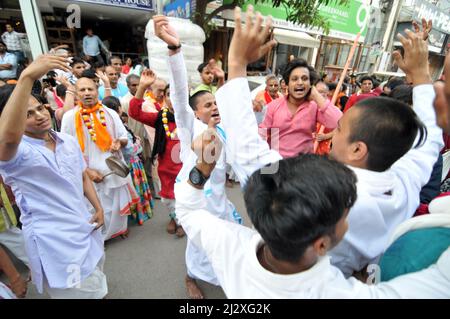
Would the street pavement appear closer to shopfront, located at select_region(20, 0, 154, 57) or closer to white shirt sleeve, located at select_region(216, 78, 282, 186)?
white shirt sleeve, located at select_region(216, 78, 282, 186)

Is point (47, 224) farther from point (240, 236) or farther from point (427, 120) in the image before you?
point (427, 120)

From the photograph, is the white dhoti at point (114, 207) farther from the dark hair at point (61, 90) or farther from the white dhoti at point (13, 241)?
the dark hair at point (61, 90)

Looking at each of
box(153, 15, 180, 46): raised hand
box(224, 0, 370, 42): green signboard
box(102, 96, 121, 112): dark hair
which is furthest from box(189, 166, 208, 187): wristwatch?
box(224, 0, 370, 42): green signboard

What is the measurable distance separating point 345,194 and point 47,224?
5.42 feet

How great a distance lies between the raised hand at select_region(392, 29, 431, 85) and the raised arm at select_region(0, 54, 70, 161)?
1.70 metres

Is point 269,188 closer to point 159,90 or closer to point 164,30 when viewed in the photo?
point 164,30

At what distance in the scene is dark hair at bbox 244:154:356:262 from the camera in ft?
2.04

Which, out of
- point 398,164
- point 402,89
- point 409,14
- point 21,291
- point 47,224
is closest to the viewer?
point 398,164

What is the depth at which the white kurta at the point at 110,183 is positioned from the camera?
2.24 metres

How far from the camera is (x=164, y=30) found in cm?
142

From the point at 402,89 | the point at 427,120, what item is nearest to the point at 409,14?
the point at 402,89

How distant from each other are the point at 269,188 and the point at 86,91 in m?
2.14

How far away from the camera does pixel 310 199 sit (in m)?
0.62
